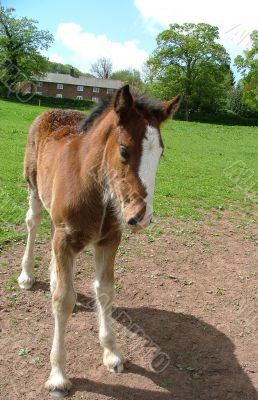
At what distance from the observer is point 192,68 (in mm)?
48125

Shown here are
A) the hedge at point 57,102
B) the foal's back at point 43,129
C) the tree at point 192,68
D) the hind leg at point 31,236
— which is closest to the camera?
the foal's back at point 43,129

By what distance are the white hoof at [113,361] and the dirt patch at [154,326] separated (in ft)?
0.20

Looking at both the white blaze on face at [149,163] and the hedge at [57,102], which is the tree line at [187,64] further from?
Answer: the white blaze on face at [149,163]

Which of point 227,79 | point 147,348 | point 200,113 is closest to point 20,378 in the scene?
point 147,348

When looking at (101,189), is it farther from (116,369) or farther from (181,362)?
(181,362)

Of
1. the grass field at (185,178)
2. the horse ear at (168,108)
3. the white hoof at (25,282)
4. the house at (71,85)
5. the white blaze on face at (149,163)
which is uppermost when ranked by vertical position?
the house at (71,85)

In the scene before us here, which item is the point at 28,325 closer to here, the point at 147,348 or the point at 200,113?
the point at 147,348

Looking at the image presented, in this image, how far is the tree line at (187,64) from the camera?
46312mm

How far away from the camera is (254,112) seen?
4822 centimetres

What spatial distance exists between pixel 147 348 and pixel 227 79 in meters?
51.2

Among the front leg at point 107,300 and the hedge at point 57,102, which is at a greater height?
the hedge at point 57,102

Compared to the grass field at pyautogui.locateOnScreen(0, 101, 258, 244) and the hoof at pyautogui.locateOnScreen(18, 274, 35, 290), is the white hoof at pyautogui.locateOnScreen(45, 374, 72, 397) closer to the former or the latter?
the hoof at pyautogui.locateOnScreen(18, 274, 35, 290)

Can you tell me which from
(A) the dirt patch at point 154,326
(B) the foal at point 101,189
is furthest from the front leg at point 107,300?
(A) the dirt patch at point 154,326

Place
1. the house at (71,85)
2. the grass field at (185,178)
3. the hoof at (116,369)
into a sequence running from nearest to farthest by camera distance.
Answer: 1. the hoof at (116,369)
2. the grass field at (185,178)
3. the house at (71,85)
